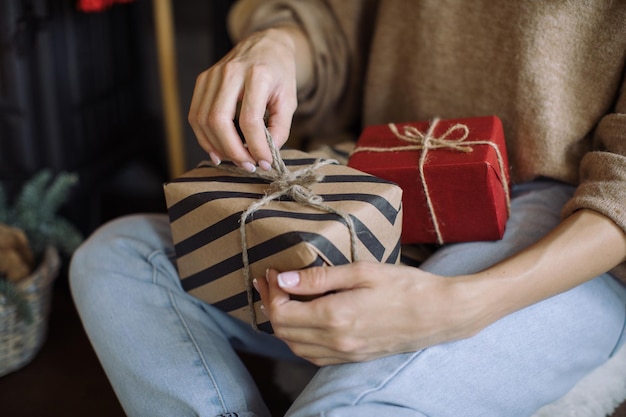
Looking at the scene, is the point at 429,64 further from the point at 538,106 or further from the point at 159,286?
the point at 159,286

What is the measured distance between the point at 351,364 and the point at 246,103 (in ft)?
1.02

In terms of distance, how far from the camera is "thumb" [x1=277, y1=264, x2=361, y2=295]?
0.61m

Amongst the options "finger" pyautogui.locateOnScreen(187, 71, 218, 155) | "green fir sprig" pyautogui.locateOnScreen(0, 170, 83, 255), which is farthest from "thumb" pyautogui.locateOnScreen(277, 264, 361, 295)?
"green fir sprig" pyautogui.locateOnScreen(0, 170, 83, 255)

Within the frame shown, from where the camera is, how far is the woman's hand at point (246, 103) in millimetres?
729

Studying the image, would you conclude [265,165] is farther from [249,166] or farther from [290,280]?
[290,280]

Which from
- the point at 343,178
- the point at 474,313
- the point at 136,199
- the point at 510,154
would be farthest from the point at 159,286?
the point at 136,199

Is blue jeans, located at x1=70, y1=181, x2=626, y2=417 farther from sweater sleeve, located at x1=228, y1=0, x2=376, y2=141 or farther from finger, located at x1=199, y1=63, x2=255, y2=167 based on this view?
sweater sleeve, located at x1=228, y1=0, x2=376, y2=141

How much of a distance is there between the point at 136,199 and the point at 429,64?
1.05m

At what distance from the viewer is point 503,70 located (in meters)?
0.90

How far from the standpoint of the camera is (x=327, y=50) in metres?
1.08

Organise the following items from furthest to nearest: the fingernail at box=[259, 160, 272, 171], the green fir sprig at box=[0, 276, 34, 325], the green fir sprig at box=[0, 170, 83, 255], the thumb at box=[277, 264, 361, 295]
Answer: the green fir sprig at box=[0, 170, 83, 255]
the green fir sprig at box=[0, 276, 34, 325]
the fingernail at box=[259, 160, 272, 171]
the thumb at box=[277, 264, 361, 295]

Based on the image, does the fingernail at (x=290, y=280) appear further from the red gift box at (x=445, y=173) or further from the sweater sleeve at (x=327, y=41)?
the sweater sleeve at (x=327, y=41)

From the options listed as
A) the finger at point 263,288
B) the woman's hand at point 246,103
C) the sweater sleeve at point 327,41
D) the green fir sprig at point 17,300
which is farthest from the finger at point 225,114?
the green fir sprig at point 17,300

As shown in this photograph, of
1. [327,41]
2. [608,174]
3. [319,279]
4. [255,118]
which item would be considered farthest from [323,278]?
[327,41]
